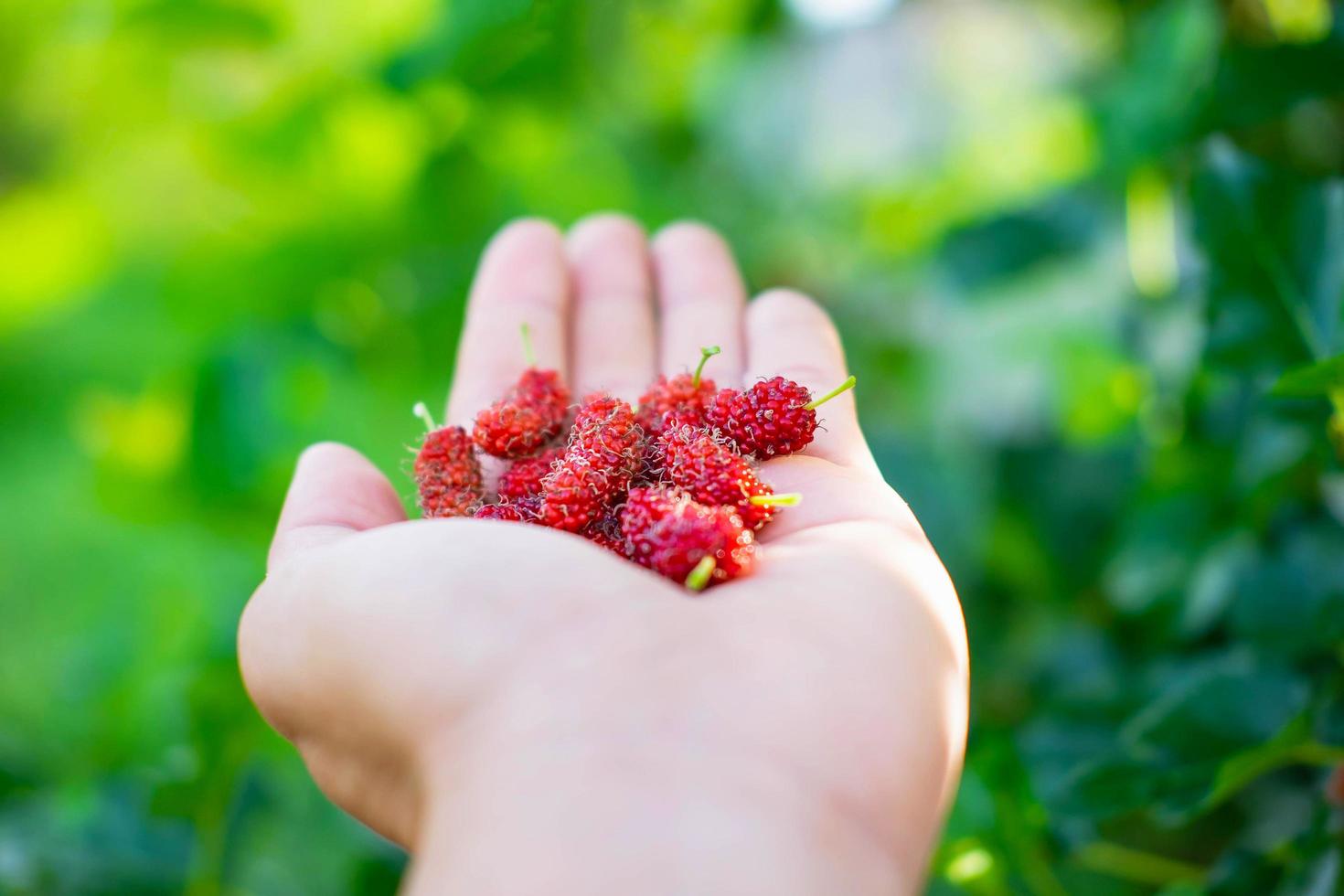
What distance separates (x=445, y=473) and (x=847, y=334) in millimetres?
1106

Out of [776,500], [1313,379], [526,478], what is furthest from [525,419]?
[1313,379]

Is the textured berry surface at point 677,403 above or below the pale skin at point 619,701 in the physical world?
above

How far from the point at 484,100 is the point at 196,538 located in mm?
951

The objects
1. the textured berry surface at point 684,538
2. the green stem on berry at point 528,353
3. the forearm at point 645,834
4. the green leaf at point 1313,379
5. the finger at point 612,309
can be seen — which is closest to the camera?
the forearm at point 645,834

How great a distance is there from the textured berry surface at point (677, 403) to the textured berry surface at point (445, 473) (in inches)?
8.8

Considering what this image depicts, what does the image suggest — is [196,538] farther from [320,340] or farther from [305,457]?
[305,457]

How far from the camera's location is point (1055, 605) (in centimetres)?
177

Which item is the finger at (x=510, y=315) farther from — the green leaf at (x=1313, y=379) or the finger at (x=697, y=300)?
the green leaf at (x=1313, y=379)

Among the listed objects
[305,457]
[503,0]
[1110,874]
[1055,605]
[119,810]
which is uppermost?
[503,0]

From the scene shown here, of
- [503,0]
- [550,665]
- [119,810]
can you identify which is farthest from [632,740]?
[503,0]

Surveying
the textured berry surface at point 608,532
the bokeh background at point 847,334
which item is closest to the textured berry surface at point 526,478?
the textured berry surface at point 608,532

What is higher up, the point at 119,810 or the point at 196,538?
the point at 196,538

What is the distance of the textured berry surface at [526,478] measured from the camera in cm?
126

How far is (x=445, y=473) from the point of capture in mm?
1271
